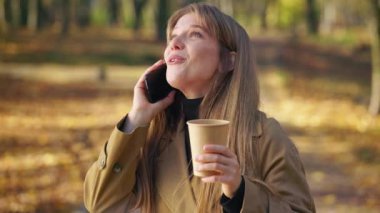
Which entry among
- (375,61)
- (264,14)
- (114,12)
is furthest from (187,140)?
(264,14)

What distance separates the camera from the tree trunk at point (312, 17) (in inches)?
347

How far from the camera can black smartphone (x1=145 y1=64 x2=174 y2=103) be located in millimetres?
1953

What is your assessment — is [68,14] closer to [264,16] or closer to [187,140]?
[264,16]

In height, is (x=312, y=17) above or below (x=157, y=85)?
below

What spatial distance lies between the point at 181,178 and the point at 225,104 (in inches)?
10.1

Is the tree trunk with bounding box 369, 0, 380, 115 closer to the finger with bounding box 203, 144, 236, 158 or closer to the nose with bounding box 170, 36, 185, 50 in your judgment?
the nose with bounding box 170, 36, 185, 50

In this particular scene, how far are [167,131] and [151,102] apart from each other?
0.36 feet

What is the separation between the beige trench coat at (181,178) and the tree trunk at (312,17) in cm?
720

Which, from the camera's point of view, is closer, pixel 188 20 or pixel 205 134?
pixel 205 134

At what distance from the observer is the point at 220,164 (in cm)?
145

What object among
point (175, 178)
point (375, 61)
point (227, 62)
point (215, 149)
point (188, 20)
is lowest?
point (375, 61)

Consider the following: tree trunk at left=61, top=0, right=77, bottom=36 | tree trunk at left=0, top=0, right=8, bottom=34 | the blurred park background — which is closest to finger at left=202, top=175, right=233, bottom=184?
the blurred park background

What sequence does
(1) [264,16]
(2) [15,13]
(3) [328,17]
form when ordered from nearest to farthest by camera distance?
(2) [15,13], (1) [264,16], (3) [328,17]

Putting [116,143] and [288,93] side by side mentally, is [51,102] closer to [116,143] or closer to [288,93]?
[288,93]
